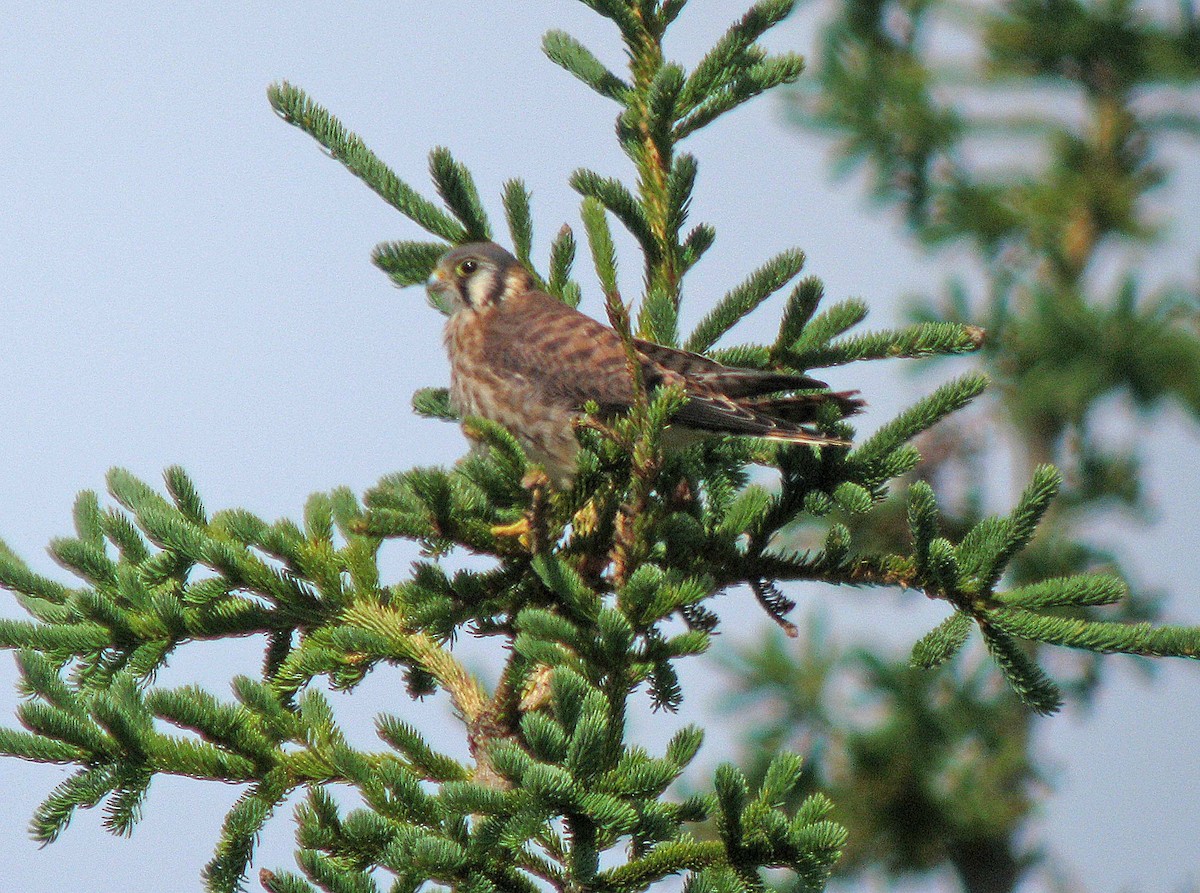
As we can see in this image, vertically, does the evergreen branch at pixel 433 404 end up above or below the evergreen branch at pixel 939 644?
above

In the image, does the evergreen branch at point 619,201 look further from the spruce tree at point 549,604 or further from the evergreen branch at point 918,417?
the evergreen branch at point 918,417


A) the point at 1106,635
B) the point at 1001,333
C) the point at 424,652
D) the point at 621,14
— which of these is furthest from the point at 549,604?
the point at 1001,333

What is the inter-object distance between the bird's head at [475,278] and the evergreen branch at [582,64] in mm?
489

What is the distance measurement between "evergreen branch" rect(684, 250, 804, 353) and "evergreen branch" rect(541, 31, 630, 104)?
0.51 m

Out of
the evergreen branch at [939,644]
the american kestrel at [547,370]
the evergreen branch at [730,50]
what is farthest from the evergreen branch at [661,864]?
the evergreen branch at [730,50]

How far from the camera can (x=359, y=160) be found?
2971mm

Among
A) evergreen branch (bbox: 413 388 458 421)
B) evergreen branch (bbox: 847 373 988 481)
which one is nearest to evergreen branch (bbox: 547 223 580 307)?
evergreen branch (bbox: 413 388 458 421)

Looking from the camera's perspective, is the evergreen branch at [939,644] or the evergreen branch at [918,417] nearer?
the evergreen branch at [939,644]

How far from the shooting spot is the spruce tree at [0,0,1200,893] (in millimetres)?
1801

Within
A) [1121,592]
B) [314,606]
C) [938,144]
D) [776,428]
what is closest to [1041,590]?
[1121,592]

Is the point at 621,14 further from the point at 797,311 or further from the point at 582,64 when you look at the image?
the point at 797,311

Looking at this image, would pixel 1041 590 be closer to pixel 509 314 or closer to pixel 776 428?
pixel 776 428

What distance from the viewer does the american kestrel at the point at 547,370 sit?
2.77m

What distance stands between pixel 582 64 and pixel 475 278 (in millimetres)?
843
